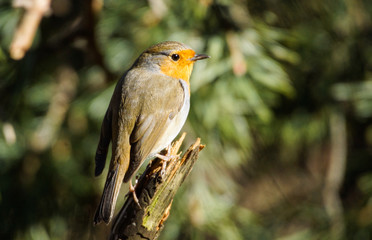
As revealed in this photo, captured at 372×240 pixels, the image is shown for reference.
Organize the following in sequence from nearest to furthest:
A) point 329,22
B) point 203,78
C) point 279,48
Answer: point 203,78, point 279,48, point 329,22

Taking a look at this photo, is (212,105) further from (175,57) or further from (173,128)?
(173,128)

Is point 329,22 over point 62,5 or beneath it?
over

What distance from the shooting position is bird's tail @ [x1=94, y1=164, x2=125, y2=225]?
222cm

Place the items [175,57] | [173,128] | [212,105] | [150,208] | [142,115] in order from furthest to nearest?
[212,105] → [175,57] → [173,128] → [142,115] → [150,208]

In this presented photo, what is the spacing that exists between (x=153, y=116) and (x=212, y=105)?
2.12 ft

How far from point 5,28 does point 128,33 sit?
0.88 meters

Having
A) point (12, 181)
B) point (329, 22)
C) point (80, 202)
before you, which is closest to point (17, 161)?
point (12, 181)

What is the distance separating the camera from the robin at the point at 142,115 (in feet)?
7.98

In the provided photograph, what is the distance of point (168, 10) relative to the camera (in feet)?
11.3

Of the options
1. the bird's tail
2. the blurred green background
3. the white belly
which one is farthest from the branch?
the blurred green background

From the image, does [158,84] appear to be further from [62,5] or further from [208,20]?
[62,5]

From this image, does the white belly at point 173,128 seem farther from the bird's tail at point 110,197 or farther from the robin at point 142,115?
the bird's tail at point 110,197

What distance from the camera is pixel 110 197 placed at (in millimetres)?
2271

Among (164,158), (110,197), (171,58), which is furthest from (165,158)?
(171,58)
